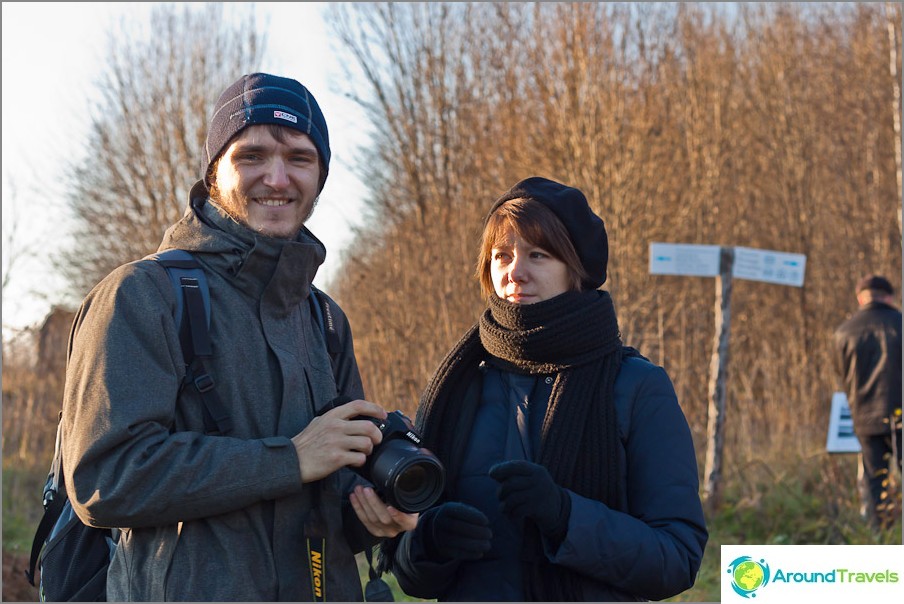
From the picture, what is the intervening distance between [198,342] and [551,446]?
85cm

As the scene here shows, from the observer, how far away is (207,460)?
1.99 meters

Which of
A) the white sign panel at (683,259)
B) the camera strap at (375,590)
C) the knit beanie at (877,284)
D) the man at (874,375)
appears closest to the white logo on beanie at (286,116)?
the camera strap at (375,590)

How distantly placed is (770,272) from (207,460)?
6037mm

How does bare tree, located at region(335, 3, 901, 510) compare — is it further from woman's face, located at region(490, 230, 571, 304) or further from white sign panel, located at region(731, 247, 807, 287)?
woman's face, located at region(490, 230, 571, 304)

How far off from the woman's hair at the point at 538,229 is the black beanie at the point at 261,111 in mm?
498

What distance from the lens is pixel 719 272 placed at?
733cm

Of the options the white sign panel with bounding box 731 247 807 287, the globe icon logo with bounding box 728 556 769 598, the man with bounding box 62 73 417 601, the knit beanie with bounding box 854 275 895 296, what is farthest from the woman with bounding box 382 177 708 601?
the knit beanie with bounding box 854 275 895 296

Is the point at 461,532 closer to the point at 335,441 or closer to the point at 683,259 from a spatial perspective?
the point at 335,441

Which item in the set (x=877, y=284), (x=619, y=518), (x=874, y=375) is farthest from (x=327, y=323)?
(x=877, y=284)

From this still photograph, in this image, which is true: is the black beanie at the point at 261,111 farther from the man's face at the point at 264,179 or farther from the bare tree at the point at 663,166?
the bare tree at the point at 663,166

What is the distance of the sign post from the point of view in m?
6.88

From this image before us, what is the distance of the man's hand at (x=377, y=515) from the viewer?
210 centimetres

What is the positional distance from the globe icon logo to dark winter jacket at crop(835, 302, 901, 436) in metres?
5.06

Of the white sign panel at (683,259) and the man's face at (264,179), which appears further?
the white sign panel at (683,259)
